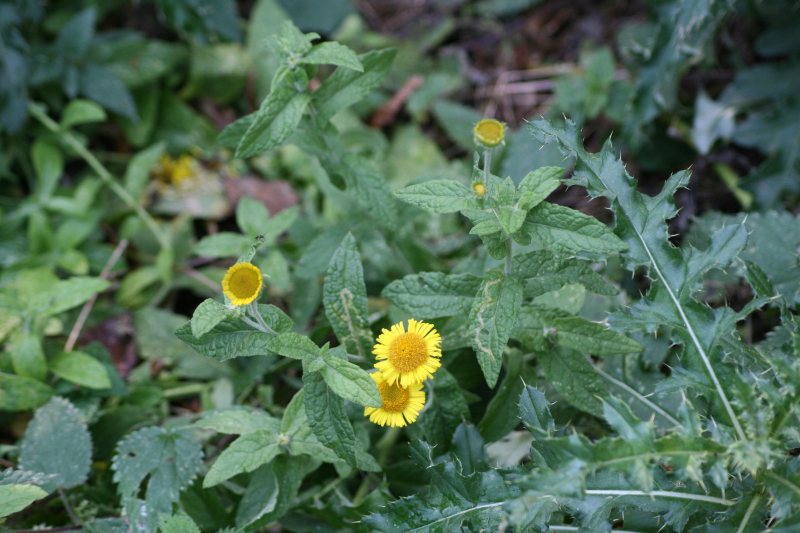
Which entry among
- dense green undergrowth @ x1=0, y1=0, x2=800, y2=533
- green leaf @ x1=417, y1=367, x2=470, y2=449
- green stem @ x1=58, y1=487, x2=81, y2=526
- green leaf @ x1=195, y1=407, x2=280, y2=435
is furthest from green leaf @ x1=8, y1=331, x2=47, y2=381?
green leaf @ x1=417, y1=367, x2=470, y2=449

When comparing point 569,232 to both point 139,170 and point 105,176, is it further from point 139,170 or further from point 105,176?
point 105,176

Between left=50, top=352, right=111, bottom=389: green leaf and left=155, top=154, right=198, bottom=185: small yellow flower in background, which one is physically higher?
left=155, top=154, right=198, bottom=185: small yellow flower in background

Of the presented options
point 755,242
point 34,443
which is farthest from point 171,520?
point 755,242

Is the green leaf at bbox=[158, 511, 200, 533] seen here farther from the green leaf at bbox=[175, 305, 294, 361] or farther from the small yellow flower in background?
the small yellow flower in background

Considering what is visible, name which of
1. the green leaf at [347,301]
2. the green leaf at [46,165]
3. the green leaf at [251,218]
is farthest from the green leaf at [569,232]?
the green leaf at [46,165]

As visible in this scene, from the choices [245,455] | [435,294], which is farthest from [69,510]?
[435,294]

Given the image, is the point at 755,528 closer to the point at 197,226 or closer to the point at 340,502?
the point at 340,502
